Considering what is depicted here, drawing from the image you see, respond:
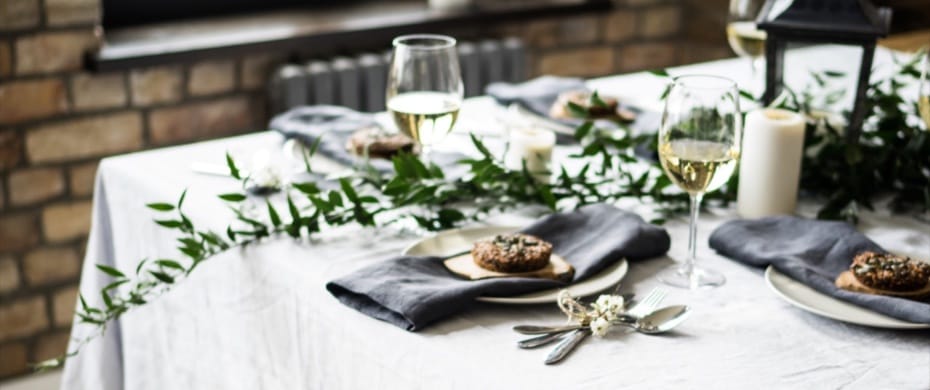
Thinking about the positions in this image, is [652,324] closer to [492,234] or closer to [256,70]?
[492,234]

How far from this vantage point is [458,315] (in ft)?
3.76

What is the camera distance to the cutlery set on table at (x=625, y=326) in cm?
107

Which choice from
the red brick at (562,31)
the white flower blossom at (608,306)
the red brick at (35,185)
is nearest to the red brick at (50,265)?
the red brick at (35,185)

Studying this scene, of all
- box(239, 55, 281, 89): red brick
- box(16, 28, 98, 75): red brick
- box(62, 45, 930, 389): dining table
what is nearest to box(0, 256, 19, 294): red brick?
box(16, 28, 98, 75): red brick

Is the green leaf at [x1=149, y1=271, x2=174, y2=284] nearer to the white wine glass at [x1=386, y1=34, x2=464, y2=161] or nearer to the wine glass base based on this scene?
the white wine glass at [x1=386, y1=34, x2=464, y2=161]

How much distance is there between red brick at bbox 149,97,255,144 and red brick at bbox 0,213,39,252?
1.07ft

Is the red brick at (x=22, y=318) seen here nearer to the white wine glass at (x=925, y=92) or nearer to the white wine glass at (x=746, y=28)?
the white wine glass at (x=746, y=28)

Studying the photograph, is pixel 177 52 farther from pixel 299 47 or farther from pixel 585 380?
pixel 585 380

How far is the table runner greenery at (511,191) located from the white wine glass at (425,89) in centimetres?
4

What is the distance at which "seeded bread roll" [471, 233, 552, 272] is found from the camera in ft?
3.90

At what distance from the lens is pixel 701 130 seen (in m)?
1.16

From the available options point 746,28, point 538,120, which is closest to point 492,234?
point 538,120

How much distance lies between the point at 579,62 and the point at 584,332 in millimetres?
2319

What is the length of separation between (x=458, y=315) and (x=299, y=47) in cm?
171
